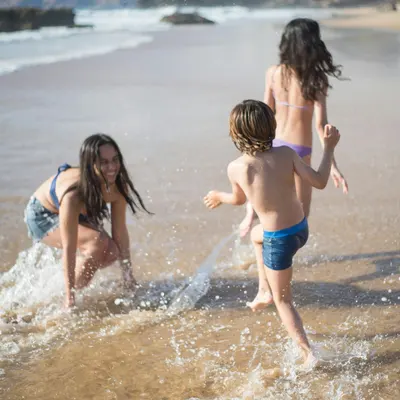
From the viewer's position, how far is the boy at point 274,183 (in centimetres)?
313

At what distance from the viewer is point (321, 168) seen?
318 centimetres

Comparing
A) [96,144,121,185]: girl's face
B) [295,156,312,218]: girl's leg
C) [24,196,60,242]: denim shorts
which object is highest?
[96,144,121,185]: girl's face

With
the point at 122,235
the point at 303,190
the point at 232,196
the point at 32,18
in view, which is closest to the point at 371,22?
the point at 32,18

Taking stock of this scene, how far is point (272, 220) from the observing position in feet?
10.7

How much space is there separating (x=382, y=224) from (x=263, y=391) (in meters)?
2.62

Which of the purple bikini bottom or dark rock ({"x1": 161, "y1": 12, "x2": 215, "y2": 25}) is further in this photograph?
dark rock ({"x1": 161, "y1": 12, "x2": 215, "y2": 25})

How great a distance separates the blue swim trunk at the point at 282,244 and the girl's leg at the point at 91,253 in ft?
4.15

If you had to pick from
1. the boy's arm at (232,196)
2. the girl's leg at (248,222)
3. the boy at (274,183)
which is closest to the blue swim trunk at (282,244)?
the boy at (274,183)

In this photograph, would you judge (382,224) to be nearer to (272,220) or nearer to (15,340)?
(272,220)

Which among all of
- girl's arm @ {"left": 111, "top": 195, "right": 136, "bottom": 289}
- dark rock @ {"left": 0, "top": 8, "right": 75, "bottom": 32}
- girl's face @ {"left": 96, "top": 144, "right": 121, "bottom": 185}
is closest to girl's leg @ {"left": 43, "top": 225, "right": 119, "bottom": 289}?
girl's arm @ {"left": 111, "top": 195, "right": 136, "bottom": 289}

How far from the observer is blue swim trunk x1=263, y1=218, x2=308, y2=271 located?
3264mm

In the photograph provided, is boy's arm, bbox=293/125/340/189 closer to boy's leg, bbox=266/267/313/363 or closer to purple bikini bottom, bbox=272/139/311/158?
boy's leg, bbox=266/267/313/363

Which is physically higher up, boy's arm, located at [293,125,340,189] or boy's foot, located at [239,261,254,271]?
boy's arm, located at [293,125,340,189]

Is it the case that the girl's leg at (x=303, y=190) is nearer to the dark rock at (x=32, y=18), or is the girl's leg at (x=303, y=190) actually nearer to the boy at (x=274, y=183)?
the boy at (x=274, y=183)
